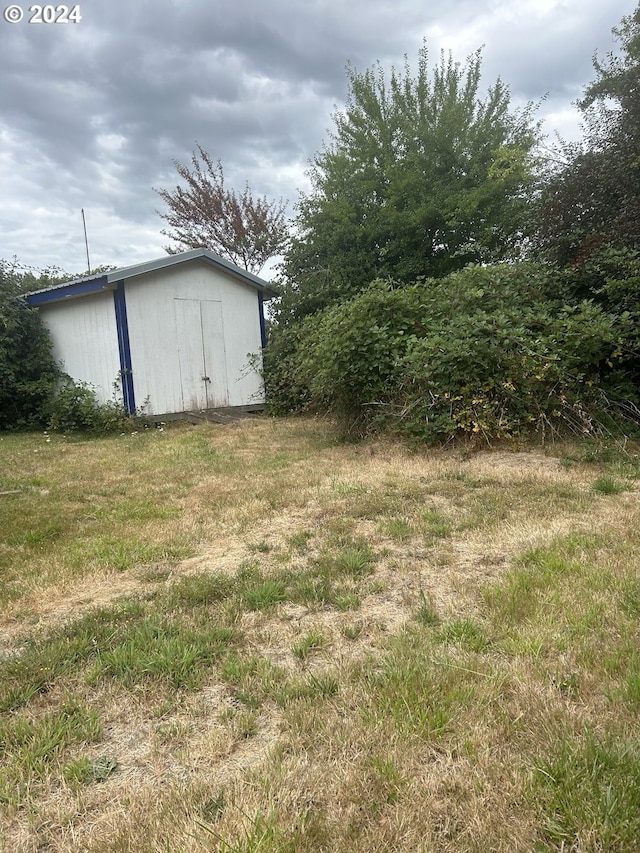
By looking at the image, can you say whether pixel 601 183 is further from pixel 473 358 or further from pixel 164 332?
pixel 164 332

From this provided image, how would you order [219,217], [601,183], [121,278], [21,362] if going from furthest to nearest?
[219,217] → [21,362] → [121,278] → [601,183]

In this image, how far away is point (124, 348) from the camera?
934cm

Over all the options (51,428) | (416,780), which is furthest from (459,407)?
(51,428)

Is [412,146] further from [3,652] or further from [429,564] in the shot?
[3,652]

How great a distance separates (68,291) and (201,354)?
2718mm

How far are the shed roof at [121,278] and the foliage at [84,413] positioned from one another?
185cm

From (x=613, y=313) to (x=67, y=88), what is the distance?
8.99 meters

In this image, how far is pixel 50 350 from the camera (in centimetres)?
1055

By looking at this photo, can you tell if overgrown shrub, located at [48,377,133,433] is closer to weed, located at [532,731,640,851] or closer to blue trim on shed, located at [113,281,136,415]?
blue trim on shed, located at [113,281,136,415]

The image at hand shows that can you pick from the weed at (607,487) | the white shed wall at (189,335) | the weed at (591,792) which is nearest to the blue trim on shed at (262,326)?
the white shed wall at (189,335)

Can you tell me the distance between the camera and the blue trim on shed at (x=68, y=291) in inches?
358

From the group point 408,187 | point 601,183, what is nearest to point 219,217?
point 408,187

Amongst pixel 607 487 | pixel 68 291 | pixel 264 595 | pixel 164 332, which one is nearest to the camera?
pixel 264 595

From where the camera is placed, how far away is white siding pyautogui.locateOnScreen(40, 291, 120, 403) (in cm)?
956
